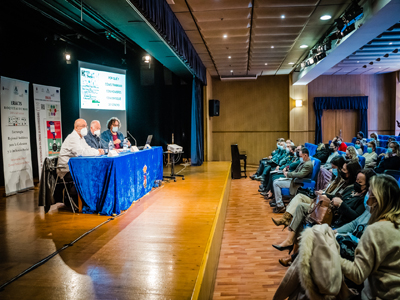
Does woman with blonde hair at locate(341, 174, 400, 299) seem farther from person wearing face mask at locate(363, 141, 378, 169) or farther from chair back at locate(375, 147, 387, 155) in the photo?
chair back at locate(375, 147, 387, 155)

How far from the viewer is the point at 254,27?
18.6 feet

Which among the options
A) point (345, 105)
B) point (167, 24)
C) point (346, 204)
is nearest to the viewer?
point (346, 204)

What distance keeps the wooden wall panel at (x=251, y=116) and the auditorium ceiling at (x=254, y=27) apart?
247cm

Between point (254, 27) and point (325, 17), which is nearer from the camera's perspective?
point (325, 17)

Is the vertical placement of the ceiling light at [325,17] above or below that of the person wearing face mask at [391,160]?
above

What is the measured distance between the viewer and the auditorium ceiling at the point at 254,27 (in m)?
4.67

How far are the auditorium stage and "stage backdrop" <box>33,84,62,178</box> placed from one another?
6.21 ft

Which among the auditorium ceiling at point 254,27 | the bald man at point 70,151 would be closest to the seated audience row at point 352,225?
the auditorium ceiling at point 254,27

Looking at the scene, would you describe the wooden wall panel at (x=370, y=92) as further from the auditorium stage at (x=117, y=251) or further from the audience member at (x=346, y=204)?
the audience member at (x=346, y=204)

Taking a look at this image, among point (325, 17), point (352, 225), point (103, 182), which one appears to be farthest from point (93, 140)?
point (325, 17)

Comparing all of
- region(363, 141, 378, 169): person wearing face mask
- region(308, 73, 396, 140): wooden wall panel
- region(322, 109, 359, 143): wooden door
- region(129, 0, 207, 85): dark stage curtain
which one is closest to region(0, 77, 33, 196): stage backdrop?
region(129, 0, 207, 85): dark stage curtain

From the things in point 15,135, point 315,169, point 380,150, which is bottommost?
point 315,169

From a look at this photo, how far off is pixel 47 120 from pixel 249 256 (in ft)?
16.5

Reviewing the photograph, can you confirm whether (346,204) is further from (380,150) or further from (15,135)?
(15,135)
